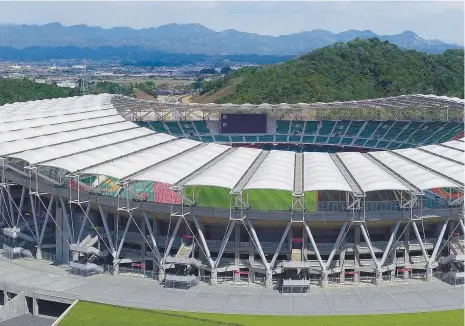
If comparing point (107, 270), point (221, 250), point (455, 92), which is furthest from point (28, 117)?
point (455, 92)

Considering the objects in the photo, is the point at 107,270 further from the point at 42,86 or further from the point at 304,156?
the point at 42,86

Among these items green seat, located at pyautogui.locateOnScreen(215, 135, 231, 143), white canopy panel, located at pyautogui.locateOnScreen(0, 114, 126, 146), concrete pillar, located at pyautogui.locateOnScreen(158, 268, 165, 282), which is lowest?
concrete pillar, located at pyautogui.locateOnScreen(158, 268, 165, 282)

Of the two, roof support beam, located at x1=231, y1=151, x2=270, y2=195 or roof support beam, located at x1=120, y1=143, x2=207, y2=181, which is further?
roof support beam, located at x1=120, y1=143, x2=207, y2=181

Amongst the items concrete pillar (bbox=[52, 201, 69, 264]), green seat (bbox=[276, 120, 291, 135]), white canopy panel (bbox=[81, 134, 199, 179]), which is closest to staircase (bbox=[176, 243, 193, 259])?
white canopy panel (bbox=[81, 134, 199, 179])

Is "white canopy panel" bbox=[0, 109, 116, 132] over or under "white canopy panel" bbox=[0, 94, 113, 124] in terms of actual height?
under

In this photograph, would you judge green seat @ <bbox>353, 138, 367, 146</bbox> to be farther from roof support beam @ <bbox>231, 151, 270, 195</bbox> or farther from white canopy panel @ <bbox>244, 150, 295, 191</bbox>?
white canopy panel @ <bbox>244, 150, 295, 191</bbox>

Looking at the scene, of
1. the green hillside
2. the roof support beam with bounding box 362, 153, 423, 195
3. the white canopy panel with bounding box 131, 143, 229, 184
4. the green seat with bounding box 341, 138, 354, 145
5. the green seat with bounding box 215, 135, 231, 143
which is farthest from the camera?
the green hillside

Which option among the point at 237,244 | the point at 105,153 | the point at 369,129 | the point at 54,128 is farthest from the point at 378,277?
the point at 369,129
